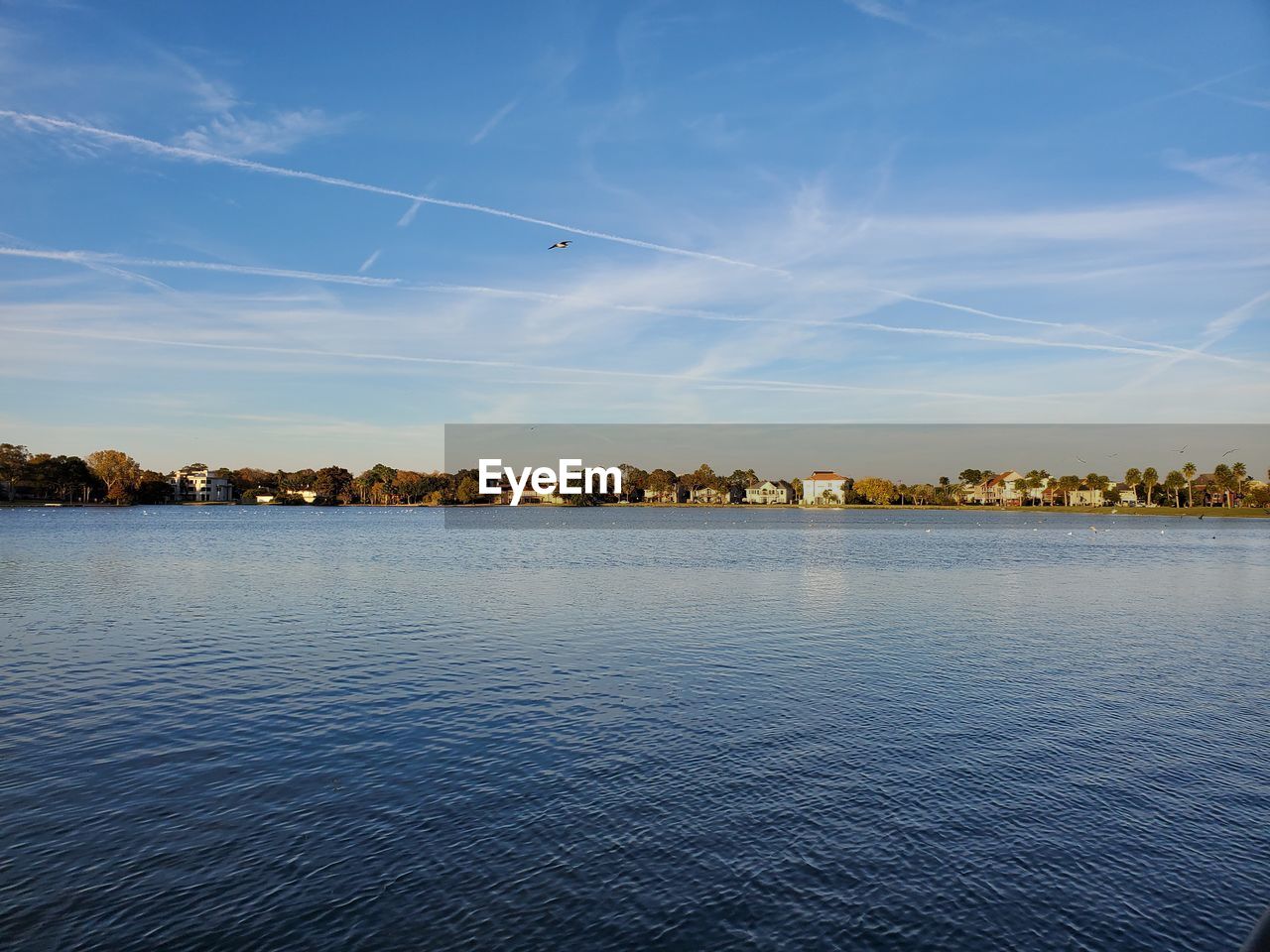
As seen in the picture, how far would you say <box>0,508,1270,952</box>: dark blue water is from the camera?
46.2 ft

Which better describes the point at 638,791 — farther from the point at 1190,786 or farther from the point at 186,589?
the point at 186,589

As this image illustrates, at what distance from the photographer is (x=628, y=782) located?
64.4ft

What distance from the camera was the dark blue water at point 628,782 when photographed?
14.1 m

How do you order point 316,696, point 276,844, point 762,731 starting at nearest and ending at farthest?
point 276,844 < point 762,731 < point 316,696

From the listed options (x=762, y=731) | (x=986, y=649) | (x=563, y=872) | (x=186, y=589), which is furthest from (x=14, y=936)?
(x=186, y=589)

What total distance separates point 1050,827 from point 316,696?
21350 millimetres

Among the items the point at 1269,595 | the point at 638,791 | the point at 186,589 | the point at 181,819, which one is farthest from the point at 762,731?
the point at 1269,595

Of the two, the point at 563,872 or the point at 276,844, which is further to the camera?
the point at 276,844

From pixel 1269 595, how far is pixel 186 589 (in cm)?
7305

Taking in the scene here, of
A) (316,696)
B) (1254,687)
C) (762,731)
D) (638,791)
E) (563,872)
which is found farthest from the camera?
(1254,687)

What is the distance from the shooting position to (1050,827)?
17.4 m

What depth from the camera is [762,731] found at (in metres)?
23.6

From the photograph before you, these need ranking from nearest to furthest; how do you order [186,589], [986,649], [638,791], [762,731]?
1. [638,791]
2. [762,731]
3. [986,649]
4. [186,589]

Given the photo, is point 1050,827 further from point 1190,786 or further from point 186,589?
point 186,589
